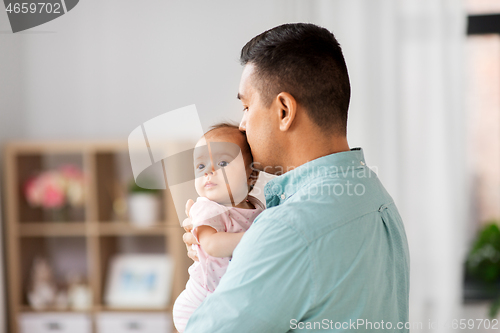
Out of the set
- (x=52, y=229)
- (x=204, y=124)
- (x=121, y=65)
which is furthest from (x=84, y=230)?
(x=121, y=65)

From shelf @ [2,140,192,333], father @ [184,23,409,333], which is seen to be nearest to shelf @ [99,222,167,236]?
shelf @ [2,140,192,333]

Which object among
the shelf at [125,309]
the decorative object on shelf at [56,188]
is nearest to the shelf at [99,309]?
the shelf at [125,309]

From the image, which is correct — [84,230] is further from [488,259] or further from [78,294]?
[488,259]

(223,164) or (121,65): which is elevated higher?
(121,65)

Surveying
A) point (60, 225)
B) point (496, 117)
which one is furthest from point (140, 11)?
point (496, 117)

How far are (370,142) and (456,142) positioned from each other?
1.47 feet

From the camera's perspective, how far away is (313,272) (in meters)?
0.64

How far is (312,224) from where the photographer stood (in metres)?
0.65

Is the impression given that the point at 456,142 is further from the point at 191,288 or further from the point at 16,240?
the point at 16,240

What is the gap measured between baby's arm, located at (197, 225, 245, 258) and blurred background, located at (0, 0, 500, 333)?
51.7 inches

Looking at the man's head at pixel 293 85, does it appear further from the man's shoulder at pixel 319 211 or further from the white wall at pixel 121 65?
the white wall at pixel 121 65

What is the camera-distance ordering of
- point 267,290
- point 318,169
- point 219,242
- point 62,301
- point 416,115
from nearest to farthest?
point 267,290, point 318,169, point 219,242, point 416,115, point 62,301

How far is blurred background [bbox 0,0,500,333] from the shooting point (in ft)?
7.36

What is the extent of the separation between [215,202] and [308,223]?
39cm
